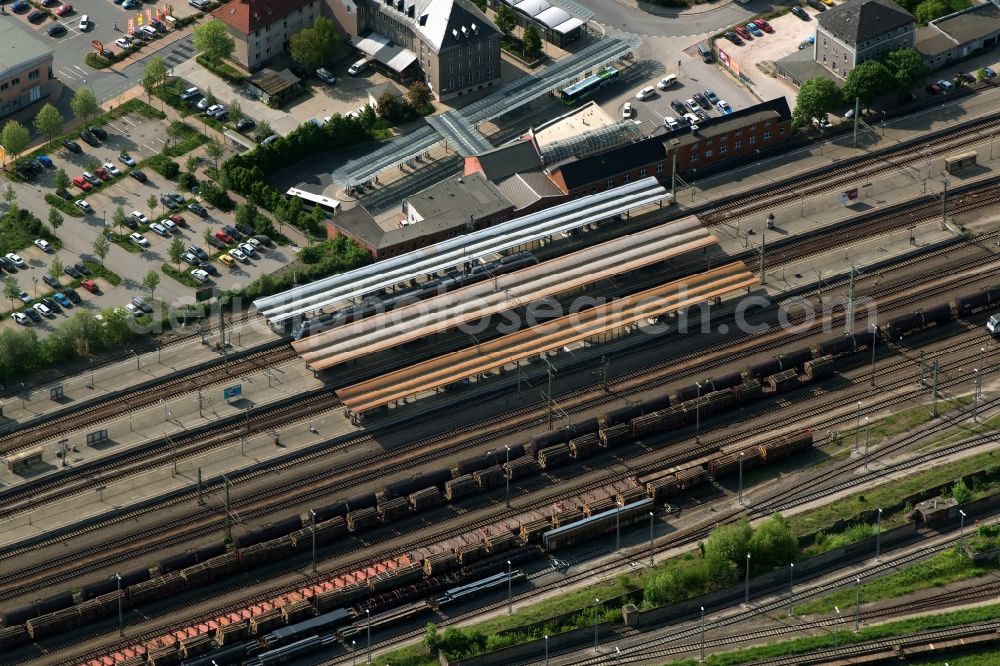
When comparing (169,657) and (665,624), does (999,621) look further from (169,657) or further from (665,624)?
(169,657)

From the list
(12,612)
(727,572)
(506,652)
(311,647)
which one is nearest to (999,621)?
(727,572)

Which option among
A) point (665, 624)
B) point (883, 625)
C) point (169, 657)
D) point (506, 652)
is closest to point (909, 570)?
point (883, 625)

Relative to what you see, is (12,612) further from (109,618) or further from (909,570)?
(909,570)

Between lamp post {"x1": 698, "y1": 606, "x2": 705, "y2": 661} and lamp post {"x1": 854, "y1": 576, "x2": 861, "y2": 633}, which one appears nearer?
lamp post {"x1": 698, "y1": 606, "x2": 705, "y2": 661}

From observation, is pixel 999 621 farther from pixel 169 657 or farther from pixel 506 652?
pixel 169 657

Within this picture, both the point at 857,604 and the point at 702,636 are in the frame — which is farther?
Answer: the point at 857,604

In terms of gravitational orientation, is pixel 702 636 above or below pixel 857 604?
below

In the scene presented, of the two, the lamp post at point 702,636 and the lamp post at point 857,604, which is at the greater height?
the lamp post at point 857,604

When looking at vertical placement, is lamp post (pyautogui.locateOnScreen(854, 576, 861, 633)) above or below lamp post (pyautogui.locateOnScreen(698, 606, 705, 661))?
above

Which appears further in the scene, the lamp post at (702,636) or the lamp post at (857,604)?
the lamp post at (857,604)

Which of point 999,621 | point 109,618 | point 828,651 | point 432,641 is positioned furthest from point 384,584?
point 999,621
